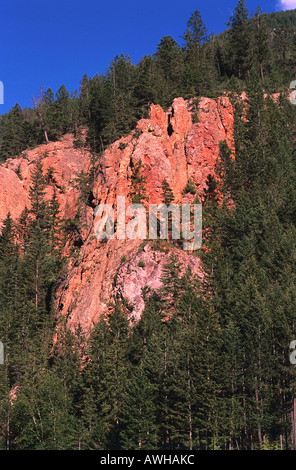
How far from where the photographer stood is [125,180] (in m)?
49.3

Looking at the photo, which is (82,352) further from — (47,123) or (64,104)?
(64,104)

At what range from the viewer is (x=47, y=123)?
72.0 meters

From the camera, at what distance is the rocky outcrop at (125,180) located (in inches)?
1620

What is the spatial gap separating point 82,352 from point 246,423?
15715mm

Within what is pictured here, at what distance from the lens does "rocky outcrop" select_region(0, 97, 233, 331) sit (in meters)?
41.2

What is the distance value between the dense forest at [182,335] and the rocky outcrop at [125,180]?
208 cm
